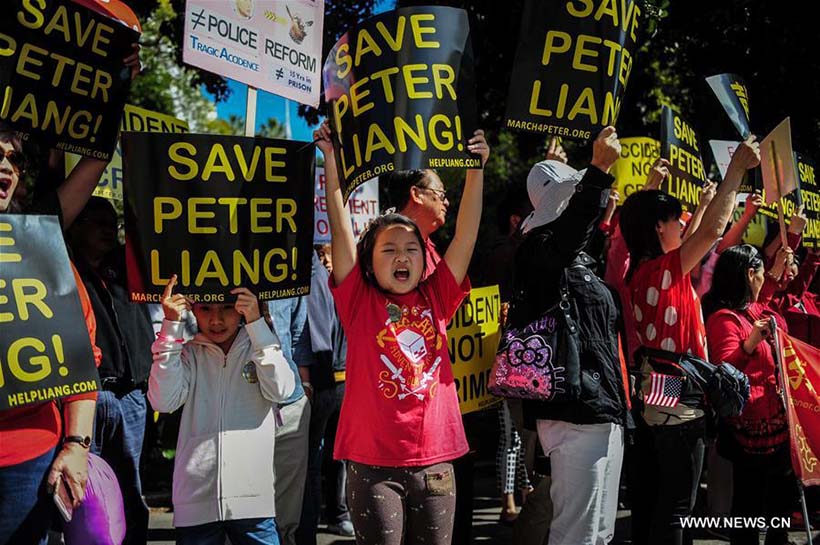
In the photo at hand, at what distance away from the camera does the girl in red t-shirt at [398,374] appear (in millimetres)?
3361

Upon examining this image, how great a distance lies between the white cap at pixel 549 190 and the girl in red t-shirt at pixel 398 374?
284 mm

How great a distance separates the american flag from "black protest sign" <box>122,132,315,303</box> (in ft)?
5.61

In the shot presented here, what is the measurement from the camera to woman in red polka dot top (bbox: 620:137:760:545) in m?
4.11

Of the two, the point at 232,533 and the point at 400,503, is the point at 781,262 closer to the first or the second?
A: the point at 400,503

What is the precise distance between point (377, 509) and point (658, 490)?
156 cm

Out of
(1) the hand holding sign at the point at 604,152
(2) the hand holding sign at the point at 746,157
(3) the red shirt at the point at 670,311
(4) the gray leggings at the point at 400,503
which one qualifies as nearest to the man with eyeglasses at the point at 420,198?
(1) the hand holding sign at the point at 604,152

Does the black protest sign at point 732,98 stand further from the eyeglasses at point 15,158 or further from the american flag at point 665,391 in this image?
the eyeglasses at point 15,158

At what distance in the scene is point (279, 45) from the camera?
14.0 ft

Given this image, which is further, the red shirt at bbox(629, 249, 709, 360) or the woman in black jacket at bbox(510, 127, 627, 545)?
the red shirt at bbox(629, 249, 709, 360)

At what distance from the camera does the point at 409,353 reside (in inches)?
137

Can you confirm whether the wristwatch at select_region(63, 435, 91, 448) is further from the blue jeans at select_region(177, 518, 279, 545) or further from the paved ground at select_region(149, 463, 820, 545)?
the paved ground at select_region(149, 463, 820, 545)

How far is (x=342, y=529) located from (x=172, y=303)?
3.17 m

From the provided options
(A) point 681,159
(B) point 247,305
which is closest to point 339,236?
(B) point 247,305

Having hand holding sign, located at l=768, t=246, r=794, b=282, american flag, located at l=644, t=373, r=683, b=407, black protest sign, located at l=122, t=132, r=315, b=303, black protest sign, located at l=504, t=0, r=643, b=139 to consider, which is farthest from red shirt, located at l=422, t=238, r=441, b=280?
hand holding sign, located at l=768, t=246, r=794, b=282
